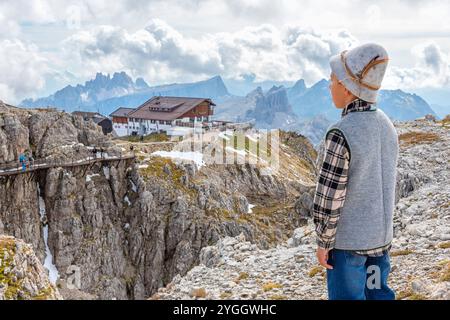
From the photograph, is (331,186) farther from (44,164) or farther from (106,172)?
(106,172)

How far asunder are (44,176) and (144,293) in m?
24.9

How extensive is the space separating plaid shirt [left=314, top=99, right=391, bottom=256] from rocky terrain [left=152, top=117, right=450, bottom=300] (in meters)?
4.47

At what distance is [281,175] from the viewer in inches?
3551

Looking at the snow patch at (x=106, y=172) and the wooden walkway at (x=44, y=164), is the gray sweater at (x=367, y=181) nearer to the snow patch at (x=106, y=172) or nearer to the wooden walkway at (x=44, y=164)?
the wooden walkway at (x=44, y=164)

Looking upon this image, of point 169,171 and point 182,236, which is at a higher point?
point 169,171

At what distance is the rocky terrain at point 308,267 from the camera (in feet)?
39.4

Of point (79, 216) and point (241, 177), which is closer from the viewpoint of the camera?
point (79, 216)

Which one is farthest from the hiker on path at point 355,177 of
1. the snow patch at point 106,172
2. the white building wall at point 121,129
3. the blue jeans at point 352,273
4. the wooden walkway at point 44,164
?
the white building wall at point 121,129

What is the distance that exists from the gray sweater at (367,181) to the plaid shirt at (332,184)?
114 millimetres

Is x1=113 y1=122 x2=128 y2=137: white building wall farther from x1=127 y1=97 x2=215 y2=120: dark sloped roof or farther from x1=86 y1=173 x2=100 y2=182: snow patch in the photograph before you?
x1=86 y1=173 x2=100 y2=182: snow patch

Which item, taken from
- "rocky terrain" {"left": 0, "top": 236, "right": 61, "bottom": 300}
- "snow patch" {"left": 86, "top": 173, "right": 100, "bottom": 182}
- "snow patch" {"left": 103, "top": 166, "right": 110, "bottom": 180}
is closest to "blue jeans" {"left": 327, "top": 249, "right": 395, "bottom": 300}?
"rocky terrain" {"left": 0, "top": 236, "right": 61, "bottom": 300}

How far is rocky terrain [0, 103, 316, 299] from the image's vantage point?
198ft
